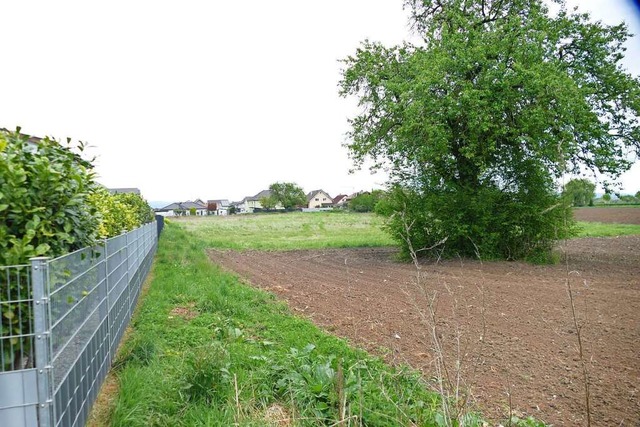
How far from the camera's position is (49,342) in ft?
7.55

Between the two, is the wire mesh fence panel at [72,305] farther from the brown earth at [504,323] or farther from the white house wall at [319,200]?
the white house wall at [319,200]

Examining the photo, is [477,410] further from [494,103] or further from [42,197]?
[494,103]

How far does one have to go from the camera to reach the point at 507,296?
7941 mm

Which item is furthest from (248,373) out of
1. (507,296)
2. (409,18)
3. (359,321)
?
(409,18)

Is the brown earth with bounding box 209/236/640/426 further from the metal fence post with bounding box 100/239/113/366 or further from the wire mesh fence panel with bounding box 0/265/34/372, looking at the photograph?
the metal fence post with bounding box 100/239/113/366

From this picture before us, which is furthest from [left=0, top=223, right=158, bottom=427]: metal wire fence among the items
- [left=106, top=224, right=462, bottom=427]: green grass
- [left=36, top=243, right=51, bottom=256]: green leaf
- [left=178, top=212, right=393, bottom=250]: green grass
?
[left=178, top=212, right=393, bottom=250]: green grass

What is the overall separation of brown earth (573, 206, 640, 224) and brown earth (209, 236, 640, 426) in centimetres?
2427

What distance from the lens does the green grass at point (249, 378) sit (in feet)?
9.72

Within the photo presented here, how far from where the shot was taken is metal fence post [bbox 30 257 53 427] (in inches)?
87.4

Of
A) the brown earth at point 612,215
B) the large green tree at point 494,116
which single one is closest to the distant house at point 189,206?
the brown earth at point 612,215

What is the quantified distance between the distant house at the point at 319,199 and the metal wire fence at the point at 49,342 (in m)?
116

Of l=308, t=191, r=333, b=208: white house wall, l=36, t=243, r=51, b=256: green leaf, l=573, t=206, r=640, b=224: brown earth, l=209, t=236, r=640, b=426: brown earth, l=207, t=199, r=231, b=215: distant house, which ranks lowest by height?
l=209, t=236, r=640, b=426: brown earth

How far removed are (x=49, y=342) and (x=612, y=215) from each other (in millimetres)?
43955

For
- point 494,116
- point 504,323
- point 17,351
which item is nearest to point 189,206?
point 494,116
